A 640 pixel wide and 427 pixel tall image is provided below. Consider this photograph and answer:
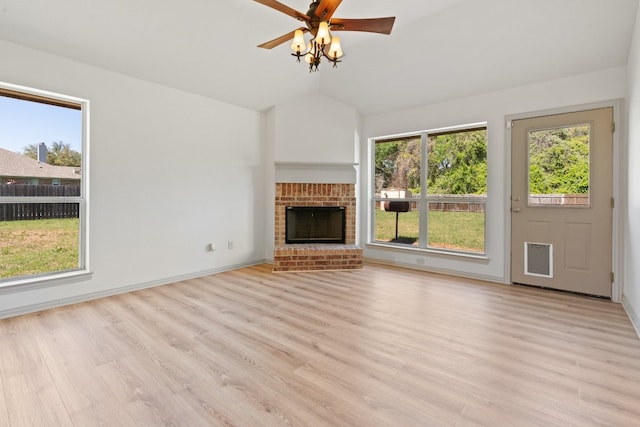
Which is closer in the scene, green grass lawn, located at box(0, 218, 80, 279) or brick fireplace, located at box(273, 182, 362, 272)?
green grass lawn, located at box(0, 218, 80, 279)

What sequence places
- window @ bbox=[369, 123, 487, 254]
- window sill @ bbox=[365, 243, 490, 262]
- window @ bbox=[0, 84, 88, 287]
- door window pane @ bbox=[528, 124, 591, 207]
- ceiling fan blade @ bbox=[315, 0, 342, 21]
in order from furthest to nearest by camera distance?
window @ bbox=[369, 123, 487, 254] < window sill @ bbox=[365, 243, 490, 262] < door window pane @ bbox=[528, 124, 591, 207] < window @ bbox=[0, 84, 88, 287] < ceiling fan blade @ bbox=[315, 0, 342, 21]

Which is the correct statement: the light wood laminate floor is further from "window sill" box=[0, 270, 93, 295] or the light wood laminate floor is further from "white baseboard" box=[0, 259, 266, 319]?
"window sill" box=[0, 270, 93, 295]

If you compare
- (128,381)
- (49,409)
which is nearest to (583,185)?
(128,381)

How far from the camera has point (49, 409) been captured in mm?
1572

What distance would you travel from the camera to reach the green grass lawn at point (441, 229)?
441 cm

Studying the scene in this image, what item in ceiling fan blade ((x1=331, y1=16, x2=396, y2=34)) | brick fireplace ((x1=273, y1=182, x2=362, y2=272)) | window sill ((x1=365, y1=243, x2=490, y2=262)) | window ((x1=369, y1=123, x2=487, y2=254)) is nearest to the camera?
ceiling fan blade ((x1=331, y1=16, x2=396, y2=34))

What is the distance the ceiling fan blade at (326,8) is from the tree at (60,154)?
118 inches

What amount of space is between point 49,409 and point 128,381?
354 mm

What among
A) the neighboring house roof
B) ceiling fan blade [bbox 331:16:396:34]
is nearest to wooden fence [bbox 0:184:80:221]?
the neighboring house roof

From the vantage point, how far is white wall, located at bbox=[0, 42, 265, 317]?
3.15m

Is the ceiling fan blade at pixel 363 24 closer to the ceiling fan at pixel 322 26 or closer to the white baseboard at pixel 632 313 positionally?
the ceiling fan at pixel 322 26

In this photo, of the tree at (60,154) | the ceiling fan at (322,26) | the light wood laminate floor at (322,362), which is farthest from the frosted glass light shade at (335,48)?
the tree at (60,154)

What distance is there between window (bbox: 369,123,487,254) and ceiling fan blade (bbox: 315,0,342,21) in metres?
2.96

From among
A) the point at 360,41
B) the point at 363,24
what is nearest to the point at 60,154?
the point at 363,24
